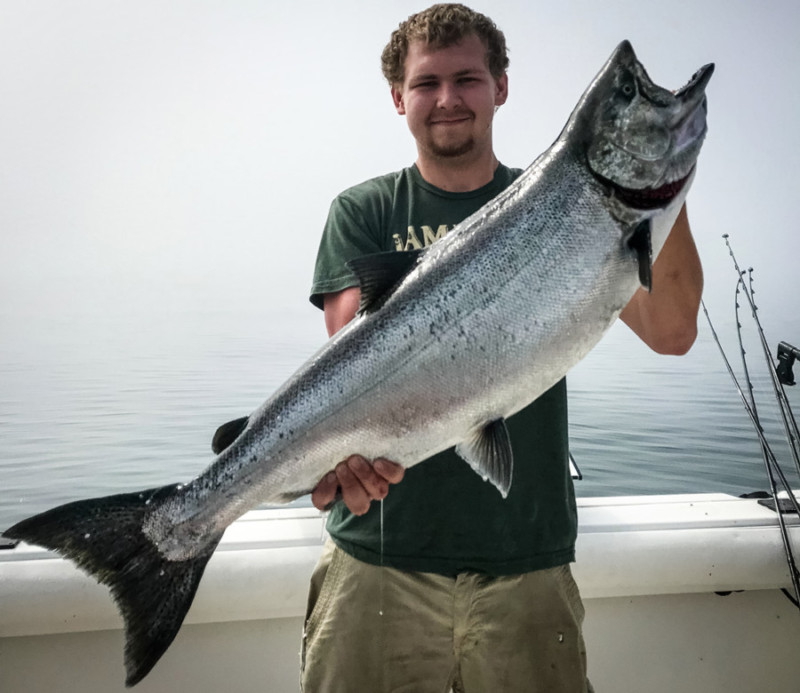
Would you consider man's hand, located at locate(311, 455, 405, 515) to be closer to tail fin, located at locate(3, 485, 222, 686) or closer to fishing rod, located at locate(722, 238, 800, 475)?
tail fin, located at locate(3, 485, 222, 686)

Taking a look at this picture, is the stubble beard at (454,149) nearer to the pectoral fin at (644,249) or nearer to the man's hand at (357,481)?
the pectoral fin at (644,249)

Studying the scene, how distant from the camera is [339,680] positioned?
6.79 ft

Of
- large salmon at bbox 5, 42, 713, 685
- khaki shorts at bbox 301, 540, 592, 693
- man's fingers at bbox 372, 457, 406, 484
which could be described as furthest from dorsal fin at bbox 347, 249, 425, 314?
khaki shorts at bbox 301, 540, 592, 693

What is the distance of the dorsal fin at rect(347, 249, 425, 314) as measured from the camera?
6.00 ft

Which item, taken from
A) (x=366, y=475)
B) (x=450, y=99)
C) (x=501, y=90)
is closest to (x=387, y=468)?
(x=366, y=475)

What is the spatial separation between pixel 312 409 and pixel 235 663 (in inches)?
83.8

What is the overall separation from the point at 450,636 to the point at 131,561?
43.1 inches

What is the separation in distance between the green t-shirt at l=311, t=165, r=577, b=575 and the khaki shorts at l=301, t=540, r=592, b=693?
73 millimetres

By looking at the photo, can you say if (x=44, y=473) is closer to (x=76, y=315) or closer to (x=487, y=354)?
(x=76, y=315)

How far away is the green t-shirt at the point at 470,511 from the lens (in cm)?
206

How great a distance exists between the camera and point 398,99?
262cm

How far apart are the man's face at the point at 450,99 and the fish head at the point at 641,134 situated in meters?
0.73

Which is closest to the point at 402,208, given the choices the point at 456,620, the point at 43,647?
the point at 456,620

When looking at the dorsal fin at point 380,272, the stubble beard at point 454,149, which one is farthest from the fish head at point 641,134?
the stubble beard at point 454,149
